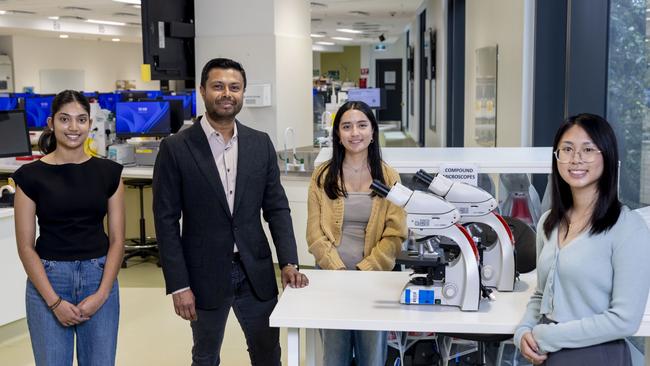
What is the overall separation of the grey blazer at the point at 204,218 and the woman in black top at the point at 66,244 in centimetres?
21

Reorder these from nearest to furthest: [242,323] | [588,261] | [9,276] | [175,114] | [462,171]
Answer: [588,261]
[242,323]
[462,171]
[9,276]
[175,114]

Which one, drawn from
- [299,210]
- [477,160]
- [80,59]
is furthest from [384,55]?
[477,160]

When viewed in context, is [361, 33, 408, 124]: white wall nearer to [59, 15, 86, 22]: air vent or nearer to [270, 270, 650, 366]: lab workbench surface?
[59, 15, 86, 22]: air vent

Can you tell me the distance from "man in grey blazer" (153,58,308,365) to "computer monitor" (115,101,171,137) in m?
4.13

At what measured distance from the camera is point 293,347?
239 cm

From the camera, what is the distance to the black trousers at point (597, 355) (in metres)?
1.95

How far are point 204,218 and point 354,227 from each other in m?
0.59


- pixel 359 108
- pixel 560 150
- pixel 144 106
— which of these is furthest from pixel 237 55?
pixel 560 150

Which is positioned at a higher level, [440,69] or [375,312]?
[440,69]

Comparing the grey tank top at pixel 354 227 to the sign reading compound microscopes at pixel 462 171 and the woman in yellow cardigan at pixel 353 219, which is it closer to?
the woman in yellow cardigan at pixel 353 219

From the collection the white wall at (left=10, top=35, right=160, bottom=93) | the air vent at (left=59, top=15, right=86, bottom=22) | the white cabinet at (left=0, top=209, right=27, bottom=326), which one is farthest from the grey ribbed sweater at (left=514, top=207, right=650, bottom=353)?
the white wall at (left=10, top=35, right=160, bottom=93)

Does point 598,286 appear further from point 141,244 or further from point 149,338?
point 141,244

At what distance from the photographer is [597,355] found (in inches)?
76.9

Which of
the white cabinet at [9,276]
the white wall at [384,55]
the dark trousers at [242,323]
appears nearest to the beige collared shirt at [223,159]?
the dark trousers at [242,323]
